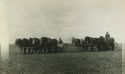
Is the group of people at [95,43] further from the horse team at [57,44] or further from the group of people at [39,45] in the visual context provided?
the group of people at [39,45]

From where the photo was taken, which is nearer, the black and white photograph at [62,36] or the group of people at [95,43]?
the black and white photograph at [62,36]

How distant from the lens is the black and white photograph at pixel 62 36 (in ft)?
6.87

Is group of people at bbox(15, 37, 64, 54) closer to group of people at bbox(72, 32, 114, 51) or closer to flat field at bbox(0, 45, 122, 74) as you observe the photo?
flat field at bbox(0, 45, 122, 74)

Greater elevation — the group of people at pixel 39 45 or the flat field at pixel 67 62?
the group of people at pixel 39 45

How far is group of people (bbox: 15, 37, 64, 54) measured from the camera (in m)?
2.13

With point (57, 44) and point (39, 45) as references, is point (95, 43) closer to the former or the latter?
point (57, 44)

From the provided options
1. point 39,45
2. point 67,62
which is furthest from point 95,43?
point 39,45

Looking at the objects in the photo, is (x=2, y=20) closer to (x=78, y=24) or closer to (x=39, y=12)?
(x=39, y=12)

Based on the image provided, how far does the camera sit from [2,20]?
207cm

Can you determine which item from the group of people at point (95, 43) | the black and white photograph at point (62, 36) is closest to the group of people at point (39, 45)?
the black and white photograph at point (62, 36)

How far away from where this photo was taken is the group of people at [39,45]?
2.13m

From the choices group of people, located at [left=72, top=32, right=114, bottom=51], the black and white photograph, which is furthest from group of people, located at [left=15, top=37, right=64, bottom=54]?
group of people, located at [left=72, top=32, right=114, bottom=51]

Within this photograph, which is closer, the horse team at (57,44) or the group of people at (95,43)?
the horse team at (57,44)

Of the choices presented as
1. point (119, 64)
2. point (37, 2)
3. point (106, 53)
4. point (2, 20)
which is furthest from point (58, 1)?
point (119, 64)
